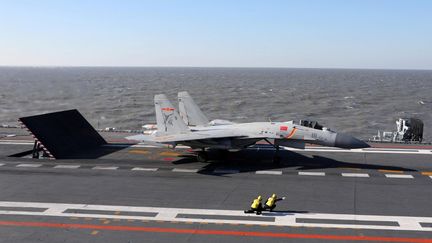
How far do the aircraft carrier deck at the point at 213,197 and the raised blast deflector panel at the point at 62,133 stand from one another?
148cm

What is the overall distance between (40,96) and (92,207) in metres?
105

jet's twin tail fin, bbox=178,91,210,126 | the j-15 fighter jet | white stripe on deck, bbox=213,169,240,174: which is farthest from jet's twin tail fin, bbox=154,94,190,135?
jet's twin tail fin, bbox=178,91,210,126

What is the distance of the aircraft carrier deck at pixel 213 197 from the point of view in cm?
1611

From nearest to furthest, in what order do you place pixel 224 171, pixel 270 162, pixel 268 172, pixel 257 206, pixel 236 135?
pixel 257 206 → pixel 268 172 → pixel 224 171 → pixel 236 135 → pixel 270 162

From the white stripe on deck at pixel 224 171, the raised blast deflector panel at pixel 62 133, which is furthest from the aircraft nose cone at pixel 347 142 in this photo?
the raised blast deflector panel at pixel 62 133

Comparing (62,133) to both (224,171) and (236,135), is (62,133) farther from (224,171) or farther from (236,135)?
(224,171)

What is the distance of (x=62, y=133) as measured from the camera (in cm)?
3331

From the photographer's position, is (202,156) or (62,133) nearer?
(202,156)

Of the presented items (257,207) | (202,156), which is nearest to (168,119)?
(202,156)

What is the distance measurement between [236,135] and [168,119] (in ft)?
15.8

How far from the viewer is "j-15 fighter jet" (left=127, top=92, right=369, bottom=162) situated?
27609 millimetres

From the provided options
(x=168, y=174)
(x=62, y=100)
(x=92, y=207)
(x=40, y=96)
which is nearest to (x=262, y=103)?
(x=62, y=100)

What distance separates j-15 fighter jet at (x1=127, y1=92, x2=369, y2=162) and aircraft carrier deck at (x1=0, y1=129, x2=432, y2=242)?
137 centimetres

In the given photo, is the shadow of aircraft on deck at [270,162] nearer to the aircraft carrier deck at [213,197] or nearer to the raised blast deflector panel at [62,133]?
the aircraft carrier deck at [213,197]
